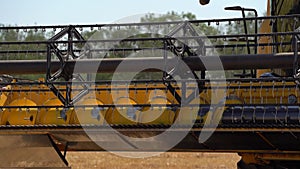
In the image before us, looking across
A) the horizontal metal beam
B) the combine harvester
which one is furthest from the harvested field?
the horizontal metal beam

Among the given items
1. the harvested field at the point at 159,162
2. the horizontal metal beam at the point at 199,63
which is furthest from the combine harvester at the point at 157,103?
the harvested field at the point at 159,162

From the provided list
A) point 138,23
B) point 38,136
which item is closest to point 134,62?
point 138,23

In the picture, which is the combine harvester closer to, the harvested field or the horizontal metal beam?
the horizontal metal beam

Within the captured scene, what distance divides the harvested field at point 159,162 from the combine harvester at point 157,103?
716 centimetres

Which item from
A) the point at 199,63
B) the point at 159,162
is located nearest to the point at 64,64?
the point at 199,63

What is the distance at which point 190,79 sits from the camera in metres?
5.25

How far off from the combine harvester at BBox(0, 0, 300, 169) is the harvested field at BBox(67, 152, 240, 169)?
282 inches

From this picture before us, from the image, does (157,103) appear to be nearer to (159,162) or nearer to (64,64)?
(64,64)

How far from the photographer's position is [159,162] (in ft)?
46.7

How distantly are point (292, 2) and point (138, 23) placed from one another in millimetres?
2054

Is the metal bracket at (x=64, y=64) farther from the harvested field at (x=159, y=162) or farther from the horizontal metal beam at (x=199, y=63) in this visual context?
the harvested field at (x=159, y=162)

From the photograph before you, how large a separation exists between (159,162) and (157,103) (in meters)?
9.04

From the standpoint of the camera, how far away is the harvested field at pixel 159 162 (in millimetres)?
13320

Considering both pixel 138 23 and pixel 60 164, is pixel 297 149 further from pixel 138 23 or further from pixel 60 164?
pixel 60 164
